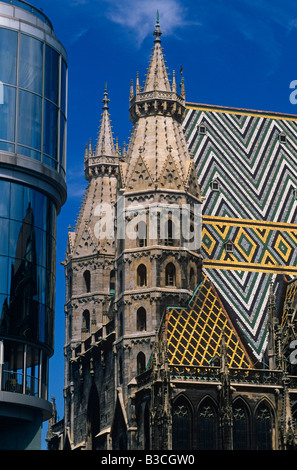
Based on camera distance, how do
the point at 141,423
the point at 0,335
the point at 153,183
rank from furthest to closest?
the point at 153,183, the point at 141,423, the point at 0,335

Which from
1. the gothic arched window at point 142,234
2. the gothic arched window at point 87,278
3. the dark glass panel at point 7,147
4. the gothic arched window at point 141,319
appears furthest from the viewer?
the gothic arched window at point 87,278

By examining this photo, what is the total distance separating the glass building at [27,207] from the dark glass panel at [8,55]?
2.0 inches

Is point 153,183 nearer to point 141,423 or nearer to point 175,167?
point 175,167

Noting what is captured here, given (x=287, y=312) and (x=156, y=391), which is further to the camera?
(x=287, y=312)

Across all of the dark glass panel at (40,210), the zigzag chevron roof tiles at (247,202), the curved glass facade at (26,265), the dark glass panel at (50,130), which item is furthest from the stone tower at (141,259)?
the dark glass panel at (40,210)

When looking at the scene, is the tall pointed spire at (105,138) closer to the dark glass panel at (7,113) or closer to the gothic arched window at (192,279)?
the gothic arched window at (192,279)

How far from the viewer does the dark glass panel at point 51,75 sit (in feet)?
215

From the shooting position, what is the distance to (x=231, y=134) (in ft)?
261

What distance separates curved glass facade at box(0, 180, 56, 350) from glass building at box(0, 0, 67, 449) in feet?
0.16

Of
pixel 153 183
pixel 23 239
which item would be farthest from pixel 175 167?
pixel 23 239

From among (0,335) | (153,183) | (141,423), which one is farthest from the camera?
(153,183)

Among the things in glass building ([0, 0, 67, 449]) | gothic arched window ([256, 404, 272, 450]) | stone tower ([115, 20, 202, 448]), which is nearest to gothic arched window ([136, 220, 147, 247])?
stone tower ([115, 20, 202, 448])

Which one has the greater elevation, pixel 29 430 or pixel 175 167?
pixel 175 167

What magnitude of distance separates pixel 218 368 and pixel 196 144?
1907 cm
